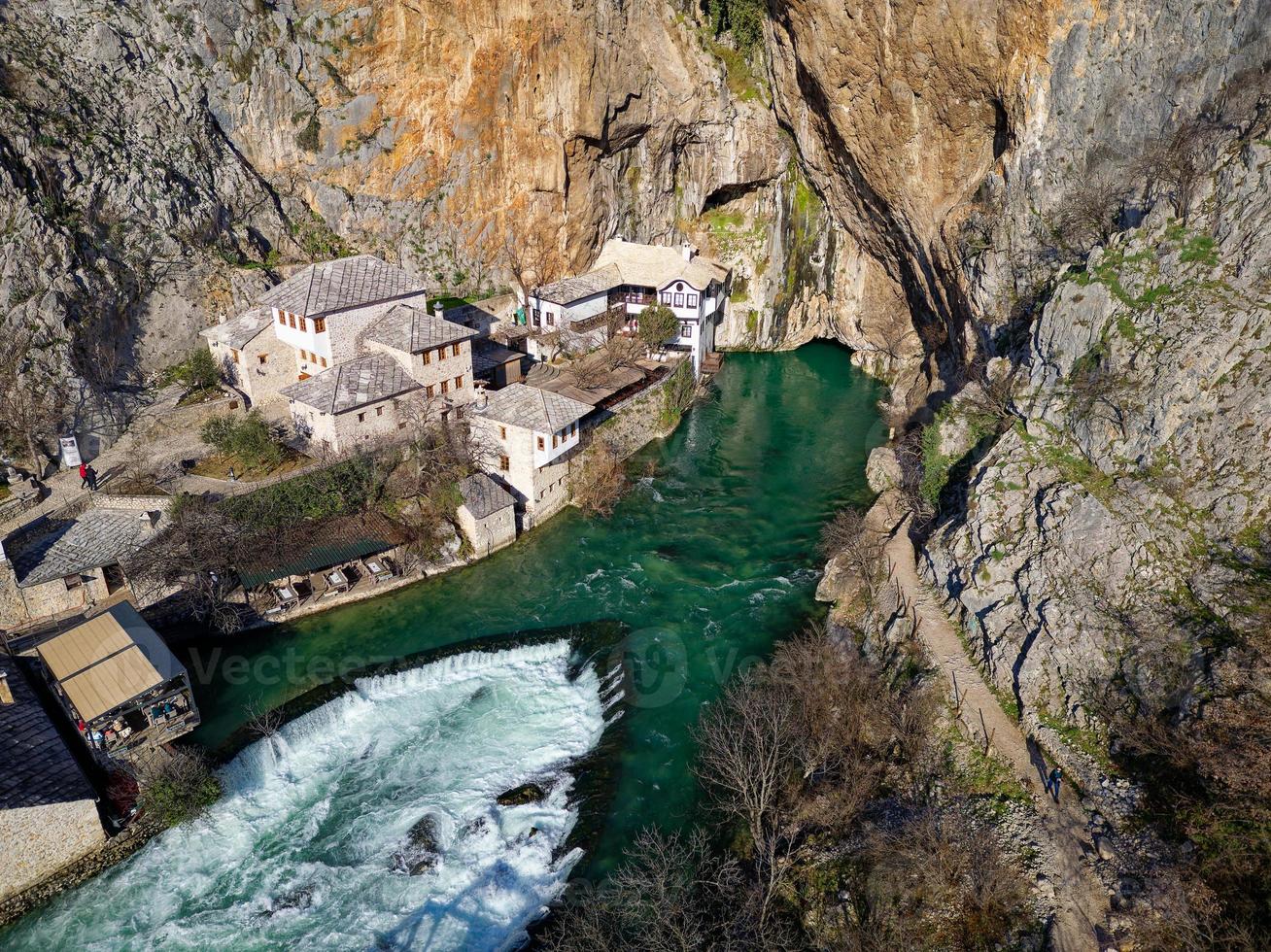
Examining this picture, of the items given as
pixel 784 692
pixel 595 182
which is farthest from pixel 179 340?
pixel 784 692

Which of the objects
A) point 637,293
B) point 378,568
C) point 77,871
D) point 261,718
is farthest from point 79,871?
point 637,293

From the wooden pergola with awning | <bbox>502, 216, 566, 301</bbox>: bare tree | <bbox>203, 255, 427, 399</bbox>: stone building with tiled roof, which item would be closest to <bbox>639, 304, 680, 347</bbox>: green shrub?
<bbox>502, 216, 566, 301</bbox>: bare tree

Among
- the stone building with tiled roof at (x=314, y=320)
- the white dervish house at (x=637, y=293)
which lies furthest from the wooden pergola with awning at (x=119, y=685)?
the white dervish house at (x=637, y=293)

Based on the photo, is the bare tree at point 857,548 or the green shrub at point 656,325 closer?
the bare tree at point 857,548

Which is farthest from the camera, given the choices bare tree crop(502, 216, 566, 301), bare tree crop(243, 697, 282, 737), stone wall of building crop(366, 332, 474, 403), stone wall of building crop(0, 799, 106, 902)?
bare tree crop(502, 216, 566, 301)

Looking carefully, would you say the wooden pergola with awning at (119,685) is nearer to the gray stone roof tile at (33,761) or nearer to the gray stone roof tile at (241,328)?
the gray stone roof tile at (33,761)

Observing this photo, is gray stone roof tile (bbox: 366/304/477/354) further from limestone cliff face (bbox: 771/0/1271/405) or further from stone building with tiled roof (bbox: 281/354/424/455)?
limestone cliff face (bbox: 771/0/1271/405)

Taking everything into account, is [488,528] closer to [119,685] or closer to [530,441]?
[530,441]
